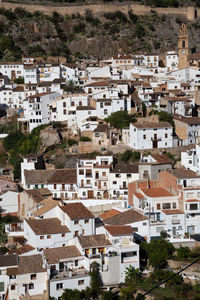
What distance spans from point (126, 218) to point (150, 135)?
32.5 ft

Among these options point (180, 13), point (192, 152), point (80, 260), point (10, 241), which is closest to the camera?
point (80, 260)

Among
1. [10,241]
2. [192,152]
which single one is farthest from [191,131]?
[10,241]

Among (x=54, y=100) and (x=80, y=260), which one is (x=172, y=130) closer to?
(x=54, y=100)

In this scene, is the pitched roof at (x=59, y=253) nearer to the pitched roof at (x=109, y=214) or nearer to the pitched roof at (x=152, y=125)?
the pitched roof at (x=109, y=214)

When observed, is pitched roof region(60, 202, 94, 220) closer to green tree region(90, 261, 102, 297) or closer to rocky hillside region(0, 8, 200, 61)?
green tree region(90, 261, 102, 297)

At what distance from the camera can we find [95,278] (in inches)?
1084

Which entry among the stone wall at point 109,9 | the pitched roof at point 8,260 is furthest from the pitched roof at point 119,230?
the stone wall at point 109,9

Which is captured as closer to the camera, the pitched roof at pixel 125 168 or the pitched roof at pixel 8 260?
the pitched roof at pixel 8 260

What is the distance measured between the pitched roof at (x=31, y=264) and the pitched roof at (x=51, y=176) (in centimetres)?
904

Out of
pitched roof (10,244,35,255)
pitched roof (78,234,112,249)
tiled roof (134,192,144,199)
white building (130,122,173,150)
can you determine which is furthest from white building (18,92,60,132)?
pitched roof (78,234,112,249)

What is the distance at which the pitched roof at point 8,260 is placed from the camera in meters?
28.7

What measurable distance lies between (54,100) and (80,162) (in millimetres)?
9499

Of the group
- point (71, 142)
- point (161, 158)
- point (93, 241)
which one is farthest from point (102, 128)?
point (93, 241)

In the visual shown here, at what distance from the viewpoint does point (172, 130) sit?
134 ft
